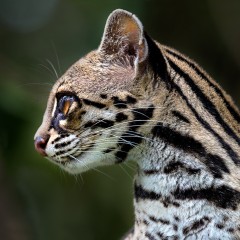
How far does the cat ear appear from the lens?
5.11 metres

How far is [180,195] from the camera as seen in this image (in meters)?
5.14

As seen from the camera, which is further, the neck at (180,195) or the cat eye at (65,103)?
the cat eye at (65,103)

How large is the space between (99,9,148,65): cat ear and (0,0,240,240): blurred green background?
5912 mm

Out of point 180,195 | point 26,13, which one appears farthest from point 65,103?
point 26,13

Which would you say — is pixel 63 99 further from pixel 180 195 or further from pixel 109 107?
pixel 180 195

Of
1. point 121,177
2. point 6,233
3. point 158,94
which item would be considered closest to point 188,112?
point 158,94

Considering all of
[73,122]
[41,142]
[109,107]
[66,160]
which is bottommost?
[66,160]

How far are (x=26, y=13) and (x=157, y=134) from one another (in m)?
13.6

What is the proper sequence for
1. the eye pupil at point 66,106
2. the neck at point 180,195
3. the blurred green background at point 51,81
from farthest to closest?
the blurred green background at point 51,81, the eye pupil at point 66,106, the neck at point 180,195

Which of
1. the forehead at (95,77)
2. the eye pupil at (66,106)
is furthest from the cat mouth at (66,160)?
the forehead at (95,77)

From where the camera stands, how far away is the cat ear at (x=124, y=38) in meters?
5.11

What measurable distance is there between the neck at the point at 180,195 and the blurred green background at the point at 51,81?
6096 mm

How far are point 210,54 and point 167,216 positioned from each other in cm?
991

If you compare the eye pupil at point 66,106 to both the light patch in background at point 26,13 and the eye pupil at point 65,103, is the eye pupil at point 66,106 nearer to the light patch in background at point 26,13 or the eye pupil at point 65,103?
the eye pupil at point 65,103
